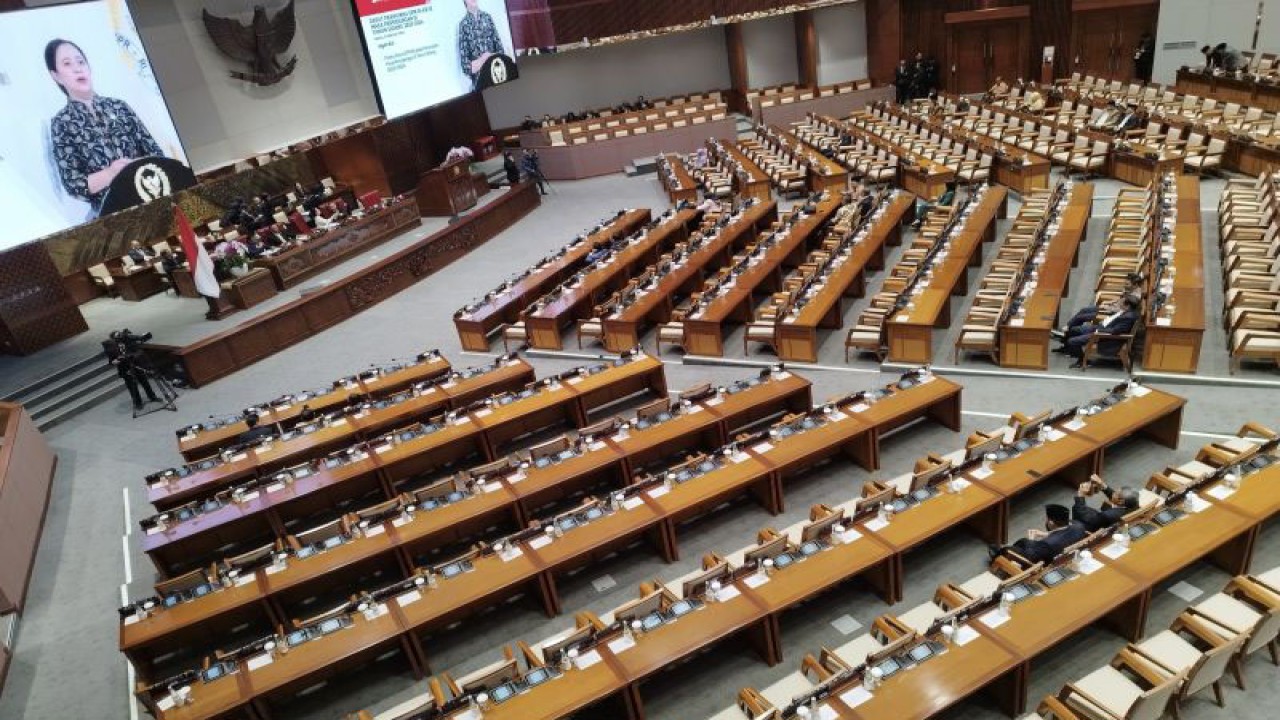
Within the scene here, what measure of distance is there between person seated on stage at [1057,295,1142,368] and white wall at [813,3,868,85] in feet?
66.6

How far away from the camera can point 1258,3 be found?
19828 millimetres

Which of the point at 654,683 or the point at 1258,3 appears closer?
the point at 654,683

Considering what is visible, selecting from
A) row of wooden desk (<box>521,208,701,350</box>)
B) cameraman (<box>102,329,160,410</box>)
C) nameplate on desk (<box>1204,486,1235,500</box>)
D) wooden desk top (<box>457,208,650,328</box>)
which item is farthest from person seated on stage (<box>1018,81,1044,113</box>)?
cameraman (<box>102,329,160,410</box>)

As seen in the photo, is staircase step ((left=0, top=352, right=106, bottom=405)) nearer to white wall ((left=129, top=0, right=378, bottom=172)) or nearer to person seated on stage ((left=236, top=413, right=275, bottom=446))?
white wall ((left=129, top=0, right=378, bottom=172))

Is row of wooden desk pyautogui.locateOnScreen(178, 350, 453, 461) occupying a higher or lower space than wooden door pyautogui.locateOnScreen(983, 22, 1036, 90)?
Result: lower

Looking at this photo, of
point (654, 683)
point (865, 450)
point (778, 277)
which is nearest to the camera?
point (654, 683)

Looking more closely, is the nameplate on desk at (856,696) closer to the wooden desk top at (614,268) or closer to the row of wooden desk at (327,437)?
the row of wooden desk at (327,437)

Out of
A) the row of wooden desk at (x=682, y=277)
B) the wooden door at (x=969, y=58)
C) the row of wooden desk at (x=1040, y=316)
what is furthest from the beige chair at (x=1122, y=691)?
the wooden door at (x=969, y=58)

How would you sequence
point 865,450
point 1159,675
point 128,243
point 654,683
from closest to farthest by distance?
point 1159,675, point 654,683, point 865,450, point 128,243

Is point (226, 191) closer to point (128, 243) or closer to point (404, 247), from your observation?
point (128, 243)

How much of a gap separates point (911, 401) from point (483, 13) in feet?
56.7

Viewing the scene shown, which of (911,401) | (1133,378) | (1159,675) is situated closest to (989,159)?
(1133,378)

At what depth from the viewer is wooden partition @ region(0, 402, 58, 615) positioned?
8.62 metres

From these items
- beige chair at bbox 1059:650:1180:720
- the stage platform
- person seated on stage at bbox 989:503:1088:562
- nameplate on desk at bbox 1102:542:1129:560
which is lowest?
beige chair at bbox 1059:650:1180:720
